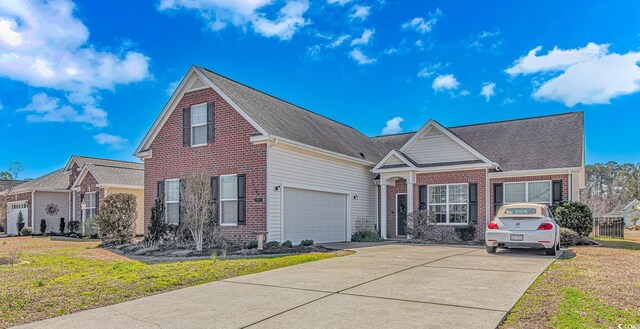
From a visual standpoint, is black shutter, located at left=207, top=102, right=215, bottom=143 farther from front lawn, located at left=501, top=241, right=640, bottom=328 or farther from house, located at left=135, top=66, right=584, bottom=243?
front lawn, located at left=501, top=241, right=640, bottom=328

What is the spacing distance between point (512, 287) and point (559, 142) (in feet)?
47.4

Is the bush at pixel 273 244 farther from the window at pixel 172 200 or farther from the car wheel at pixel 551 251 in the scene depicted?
the car wheel at pixel 551 251

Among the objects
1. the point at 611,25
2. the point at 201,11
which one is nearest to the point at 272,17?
the point at 201,11

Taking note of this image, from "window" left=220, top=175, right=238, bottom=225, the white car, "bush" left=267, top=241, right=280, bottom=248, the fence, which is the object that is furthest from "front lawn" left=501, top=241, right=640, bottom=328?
the fence

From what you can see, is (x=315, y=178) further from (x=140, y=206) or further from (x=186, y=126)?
(x=140, y=206)

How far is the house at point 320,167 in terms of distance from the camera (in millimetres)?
15656

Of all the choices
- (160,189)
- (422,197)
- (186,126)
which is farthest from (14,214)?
(422,197)

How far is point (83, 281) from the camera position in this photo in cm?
812

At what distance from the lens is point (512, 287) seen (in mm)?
7012

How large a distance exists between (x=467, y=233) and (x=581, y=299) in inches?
480

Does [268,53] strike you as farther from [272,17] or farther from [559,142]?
[559,142]

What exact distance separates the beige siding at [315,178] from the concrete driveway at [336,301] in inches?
235

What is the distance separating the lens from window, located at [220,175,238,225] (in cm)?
1596

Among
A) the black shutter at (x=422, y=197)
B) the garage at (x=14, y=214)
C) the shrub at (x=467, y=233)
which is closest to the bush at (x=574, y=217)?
the shrub at (x=467, y=233)
